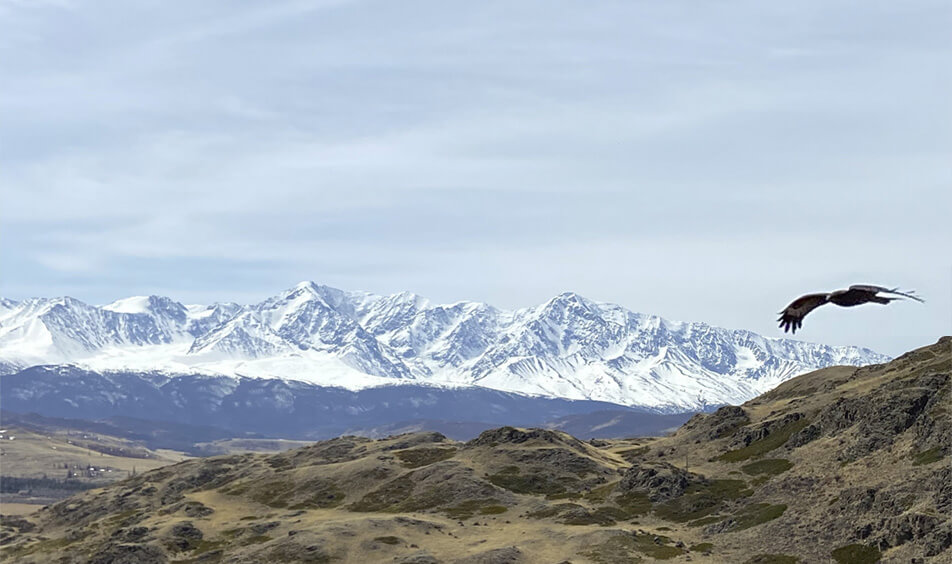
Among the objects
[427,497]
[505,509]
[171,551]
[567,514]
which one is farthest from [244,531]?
[567,514]

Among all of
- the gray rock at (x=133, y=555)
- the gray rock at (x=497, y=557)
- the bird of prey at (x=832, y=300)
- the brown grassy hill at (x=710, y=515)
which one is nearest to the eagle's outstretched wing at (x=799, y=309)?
the bird of prey at (x=832, y=300)

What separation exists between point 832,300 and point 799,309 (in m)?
1.77

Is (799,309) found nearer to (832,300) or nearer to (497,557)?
(832,300)

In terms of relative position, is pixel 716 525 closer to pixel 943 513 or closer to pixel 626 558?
pixel 626 558

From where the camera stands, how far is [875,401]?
173000 millimetres

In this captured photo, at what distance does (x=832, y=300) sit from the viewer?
29656 millimetres

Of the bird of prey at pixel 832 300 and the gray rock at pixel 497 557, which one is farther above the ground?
the bird of prey at pixel 832 300

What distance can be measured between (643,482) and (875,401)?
145 ft

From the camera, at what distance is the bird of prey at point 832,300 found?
2789cm

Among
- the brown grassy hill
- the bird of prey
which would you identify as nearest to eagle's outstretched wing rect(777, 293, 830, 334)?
the bird of prey

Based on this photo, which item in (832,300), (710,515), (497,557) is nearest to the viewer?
(832,300)

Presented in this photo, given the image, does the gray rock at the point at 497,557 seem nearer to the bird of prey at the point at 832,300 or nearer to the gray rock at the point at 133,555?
the gray rock at the point at 133,555

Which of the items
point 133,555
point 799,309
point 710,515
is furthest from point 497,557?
point 799,309

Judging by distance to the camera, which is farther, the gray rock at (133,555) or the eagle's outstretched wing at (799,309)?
the gray rock at (133,555)
